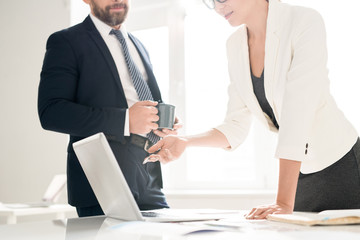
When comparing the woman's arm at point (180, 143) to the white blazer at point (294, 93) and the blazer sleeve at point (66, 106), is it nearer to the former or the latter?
the white blazer at point (294, 93)

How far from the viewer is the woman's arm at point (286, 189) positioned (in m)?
1.05

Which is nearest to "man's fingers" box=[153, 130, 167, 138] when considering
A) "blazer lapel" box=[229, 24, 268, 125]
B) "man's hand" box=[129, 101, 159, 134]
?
"man's hand" box=[129, 101, 159, 134]

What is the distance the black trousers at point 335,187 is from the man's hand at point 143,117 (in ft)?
1.77

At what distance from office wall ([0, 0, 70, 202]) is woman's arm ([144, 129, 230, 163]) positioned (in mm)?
2372

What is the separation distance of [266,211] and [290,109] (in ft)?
1.02

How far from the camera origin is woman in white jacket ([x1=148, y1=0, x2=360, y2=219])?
116 centimetres

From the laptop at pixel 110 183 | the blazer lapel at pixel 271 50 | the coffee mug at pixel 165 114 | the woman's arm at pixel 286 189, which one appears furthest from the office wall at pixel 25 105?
the woman's arm at pixel 286 189

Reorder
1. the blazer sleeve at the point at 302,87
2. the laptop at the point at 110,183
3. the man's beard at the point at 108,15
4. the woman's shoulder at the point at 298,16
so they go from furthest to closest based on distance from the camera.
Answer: the man's beard at the point at 108,15 < the woman's shoulder at the point at 298,16 < the blazer sleeve at the point at 302,87 < the laptop at the point at 110,183

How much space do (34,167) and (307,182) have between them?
2948 mm

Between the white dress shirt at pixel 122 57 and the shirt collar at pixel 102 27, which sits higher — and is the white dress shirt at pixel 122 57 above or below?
below

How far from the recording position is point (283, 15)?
54.0 inches

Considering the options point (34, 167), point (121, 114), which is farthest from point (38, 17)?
point (121, 114)

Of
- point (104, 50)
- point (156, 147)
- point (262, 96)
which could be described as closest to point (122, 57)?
point (104, 50)

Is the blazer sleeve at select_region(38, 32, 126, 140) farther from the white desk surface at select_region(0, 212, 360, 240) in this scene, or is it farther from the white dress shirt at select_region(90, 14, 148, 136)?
the white desk surface at select_region(0, 212, 360, 240)
